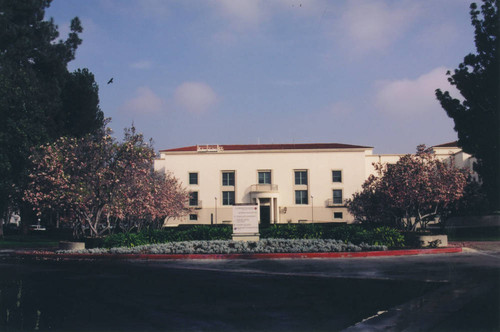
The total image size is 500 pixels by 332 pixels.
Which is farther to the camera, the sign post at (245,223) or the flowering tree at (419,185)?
the flowering tree at (419,185)

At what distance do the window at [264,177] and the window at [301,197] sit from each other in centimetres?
431

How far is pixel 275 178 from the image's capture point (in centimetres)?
6700

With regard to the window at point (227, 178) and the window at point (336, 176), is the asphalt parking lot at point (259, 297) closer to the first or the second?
the window at point (336, 176)

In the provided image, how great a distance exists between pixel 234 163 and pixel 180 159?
7788mm

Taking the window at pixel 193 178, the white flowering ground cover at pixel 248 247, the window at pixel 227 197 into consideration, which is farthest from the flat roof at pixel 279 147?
the white flowering ground cover at pixel 248 247

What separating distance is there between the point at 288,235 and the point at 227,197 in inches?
1738

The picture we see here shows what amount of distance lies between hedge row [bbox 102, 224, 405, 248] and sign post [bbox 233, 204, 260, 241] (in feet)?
6.03

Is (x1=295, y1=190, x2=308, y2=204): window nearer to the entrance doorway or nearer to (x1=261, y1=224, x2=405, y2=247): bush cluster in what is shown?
the entrance doorway

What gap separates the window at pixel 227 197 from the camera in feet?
220

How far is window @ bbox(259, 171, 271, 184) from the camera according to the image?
2648 inches

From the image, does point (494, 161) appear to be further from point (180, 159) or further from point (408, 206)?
point (180, 159)

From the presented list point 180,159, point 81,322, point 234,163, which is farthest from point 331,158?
point 81,322

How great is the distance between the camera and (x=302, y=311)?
8320mm

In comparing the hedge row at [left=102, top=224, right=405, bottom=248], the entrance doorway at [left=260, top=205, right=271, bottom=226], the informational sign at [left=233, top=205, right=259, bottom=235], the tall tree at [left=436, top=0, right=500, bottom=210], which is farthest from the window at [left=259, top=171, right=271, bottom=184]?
the informational sign at [left=233, top=205, right=259, bottom=235]
